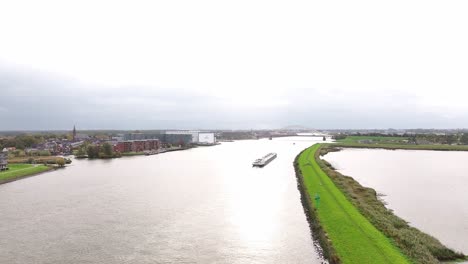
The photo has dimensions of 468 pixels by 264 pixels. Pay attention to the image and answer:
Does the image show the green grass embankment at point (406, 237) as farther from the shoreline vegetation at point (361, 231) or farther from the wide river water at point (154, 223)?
the wide river water at point (154, 223)

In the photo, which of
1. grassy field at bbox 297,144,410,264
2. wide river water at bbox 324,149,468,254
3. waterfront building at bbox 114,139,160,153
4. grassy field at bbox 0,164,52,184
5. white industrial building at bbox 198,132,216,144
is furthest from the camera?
white industrial building at bbox 198,132,216,144

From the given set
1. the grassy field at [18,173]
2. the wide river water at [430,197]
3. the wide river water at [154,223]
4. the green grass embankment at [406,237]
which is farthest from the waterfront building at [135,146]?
the green grass embankment at [406,237]

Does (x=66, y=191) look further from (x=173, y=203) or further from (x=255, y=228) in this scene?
(x=255, y=228)

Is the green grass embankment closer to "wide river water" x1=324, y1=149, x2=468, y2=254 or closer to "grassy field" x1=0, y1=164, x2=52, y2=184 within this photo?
"wide river water" x1=324, y1=149, x2=468, y2=254

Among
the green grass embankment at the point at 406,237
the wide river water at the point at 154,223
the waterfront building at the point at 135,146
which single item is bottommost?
the wide river water at the point at 154,223

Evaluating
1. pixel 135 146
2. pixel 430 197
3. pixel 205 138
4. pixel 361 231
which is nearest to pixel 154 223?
pixel 361 231

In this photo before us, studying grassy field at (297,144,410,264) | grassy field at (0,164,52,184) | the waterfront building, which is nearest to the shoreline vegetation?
grassy field at (297,144,410,264)

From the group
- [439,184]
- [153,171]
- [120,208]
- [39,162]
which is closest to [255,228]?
[120,208]
